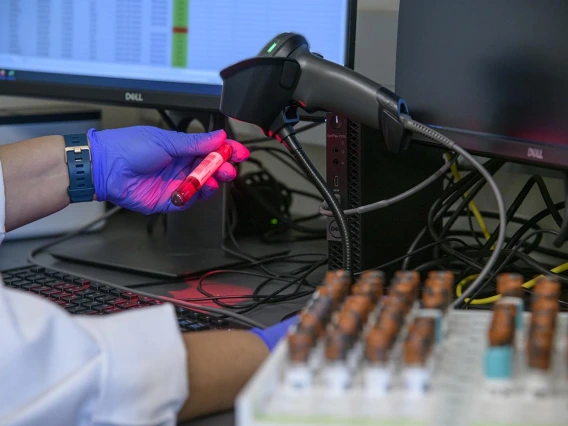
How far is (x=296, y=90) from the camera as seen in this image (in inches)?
34.5

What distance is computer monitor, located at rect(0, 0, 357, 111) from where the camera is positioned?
3.47 feet

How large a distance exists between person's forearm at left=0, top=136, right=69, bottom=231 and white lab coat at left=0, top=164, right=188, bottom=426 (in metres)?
0.51

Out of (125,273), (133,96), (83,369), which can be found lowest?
(125,273)

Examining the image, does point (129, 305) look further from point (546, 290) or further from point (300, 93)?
point (546, 290)

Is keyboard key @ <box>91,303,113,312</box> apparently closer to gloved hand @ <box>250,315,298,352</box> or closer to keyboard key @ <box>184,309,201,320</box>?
keyboard key @ <box>184,309,201,320</box>

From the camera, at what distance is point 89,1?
1.24 metres

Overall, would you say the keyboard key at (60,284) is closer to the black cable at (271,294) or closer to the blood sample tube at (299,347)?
the black cable at (271,294)

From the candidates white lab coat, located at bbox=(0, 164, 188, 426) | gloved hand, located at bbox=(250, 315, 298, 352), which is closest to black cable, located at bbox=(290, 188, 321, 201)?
gloved hand, located at bbox=(250, 315, 298, 352)

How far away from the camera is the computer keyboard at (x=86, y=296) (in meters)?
0.83

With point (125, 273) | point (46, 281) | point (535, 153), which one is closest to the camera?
point (535, 153)

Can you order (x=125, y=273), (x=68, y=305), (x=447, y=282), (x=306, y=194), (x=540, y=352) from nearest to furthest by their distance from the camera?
(x=540, y=352)
(x=447, y=282)
(x=68, y=305)
(x=125, y=273)
(x=306, y=194)

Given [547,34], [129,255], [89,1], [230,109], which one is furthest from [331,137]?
[89,1]

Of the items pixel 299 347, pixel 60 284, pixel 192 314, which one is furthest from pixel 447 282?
pixel 60 284

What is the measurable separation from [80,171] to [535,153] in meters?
0.60
